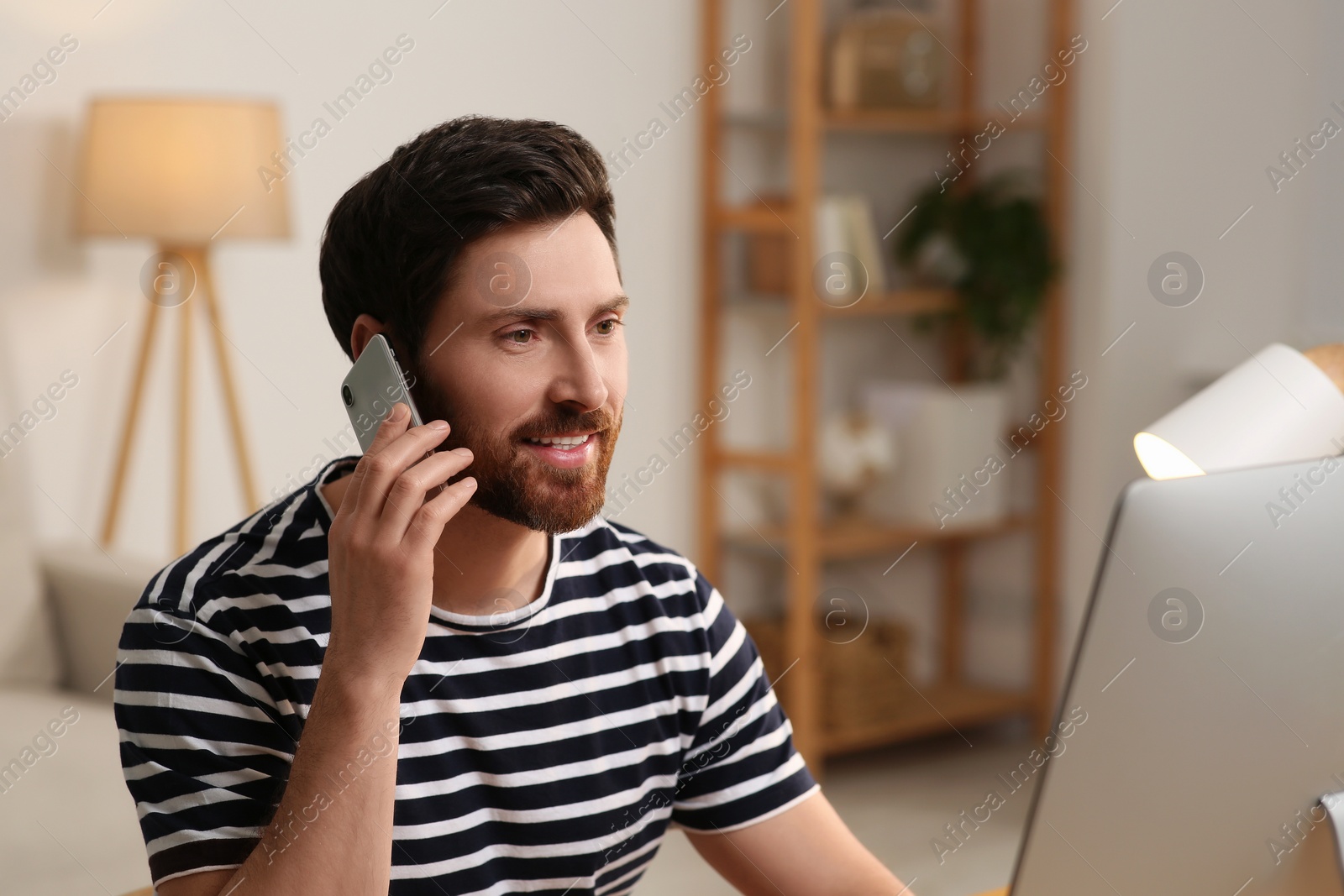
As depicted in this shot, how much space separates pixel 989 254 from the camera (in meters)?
3.33

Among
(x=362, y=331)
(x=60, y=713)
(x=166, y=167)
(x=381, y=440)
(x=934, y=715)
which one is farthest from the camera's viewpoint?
(x=934, y=715)

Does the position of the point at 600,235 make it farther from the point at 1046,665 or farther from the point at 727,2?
the point at 1046,665

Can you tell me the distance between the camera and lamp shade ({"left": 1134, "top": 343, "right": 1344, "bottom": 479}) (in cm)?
86

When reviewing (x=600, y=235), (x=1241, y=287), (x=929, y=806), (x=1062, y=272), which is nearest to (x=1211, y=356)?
(x=1241, y=287)

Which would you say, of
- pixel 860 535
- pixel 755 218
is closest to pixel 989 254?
pixel 755 218

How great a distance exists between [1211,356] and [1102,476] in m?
0.38

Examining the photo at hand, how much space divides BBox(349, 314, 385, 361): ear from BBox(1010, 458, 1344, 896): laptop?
0.70 metres

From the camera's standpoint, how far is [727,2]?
129 inches

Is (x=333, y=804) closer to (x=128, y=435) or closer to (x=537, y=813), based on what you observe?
(x=537, y=813)

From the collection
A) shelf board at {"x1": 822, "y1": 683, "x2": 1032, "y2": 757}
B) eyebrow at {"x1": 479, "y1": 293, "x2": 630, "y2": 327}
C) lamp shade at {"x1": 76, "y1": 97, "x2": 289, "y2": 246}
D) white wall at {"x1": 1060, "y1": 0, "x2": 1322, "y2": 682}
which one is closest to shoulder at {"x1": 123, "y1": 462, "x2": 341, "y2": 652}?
eyebrow at {"x1": 479, "y1": 293, "x2": 630, "y2": 327}

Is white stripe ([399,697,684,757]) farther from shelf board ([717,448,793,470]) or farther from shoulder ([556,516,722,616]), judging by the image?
shelf board ([717,448,793,470])

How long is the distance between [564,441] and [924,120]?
249cm

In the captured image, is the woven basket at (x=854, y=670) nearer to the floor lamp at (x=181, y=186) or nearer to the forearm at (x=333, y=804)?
the floor lamp at (x=181, y=186)

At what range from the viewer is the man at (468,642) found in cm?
94
